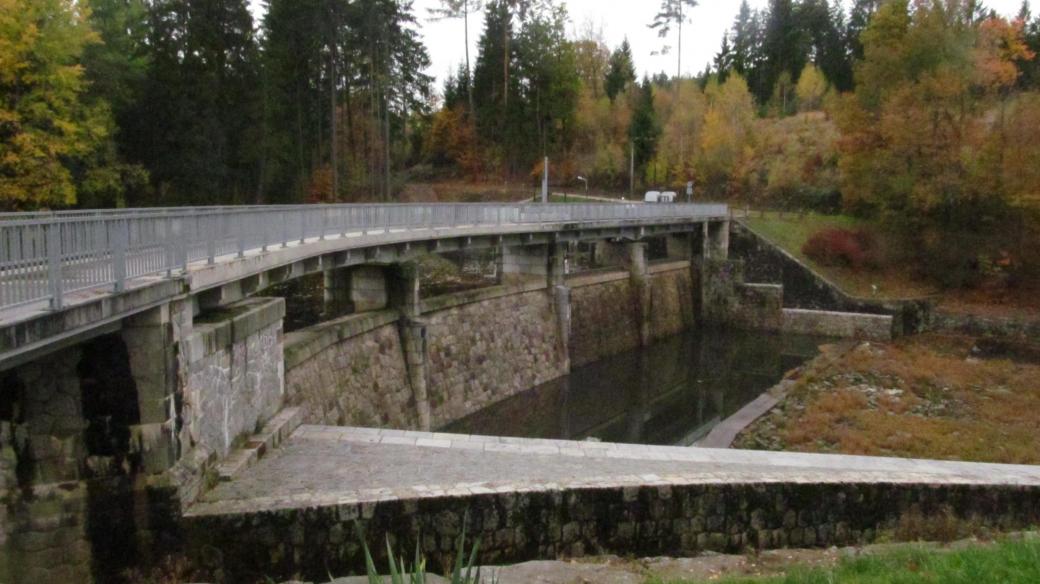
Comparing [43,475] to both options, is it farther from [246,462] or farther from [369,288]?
[369,288]

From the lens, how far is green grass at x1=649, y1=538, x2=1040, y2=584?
7.13 metres

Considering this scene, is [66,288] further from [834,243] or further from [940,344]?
[834,243]

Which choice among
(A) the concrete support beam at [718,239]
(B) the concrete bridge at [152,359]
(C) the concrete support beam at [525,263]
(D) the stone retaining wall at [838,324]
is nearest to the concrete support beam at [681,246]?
(A) the concrete support beam at [718,239]

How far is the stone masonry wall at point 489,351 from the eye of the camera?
22.2m

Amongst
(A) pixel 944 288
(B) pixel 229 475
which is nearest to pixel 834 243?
(A) pixel 944 288

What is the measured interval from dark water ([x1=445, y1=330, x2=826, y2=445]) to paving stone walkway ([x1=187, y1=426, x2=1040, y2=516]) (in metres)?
9.34

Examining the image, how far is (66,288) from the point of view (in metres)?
7.51

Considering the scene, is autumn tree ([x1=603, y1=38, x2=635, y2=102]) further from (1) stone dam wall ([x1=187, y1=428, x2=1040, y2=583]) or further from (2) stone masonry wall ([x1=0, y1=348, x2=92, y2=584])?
(2) stone masonry wall ([x1=0, y1=348, x2=92, y2=584])

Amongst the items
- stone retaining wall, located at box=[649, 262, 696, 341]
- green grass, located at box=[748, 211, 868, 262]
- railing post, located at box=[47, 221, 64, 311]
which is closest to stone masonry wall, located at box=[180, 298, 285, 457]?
railing post, located at box=[47, 221, 64, 311]

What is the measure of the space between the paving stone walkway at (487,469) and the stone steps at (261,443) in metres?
0.12

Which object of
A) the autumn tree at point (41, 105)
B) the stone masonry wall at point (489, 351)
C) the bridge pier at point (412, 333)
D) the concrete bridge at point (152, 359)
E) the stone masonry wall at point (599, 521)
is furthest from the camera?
the autumn tree at point (41, 105)

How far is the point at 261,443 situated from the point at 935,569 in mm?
8808

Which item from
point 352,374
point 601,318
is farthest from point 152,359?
point 601,318

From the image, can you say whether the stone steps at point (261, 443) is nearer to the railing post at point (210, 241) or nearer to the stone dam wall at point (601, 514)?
the stone dam wall at point (601, 514)
